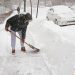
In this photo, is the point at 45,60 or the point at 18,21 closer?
the point at 45,60

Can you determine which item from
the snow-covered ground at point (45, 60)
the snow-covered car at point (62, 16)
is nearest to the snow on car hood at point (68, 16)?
the snow-covered car at point (62, 16)

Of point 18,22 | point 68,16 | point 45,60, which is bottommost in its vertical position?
point 68,16

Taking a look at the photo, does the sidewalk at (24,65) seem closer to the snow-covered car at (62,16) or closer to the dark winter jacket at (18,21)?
the dark winter jacket at (18,21)

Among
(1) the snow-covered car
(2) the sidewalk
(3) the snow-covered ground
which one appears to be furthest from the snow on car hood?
(2) the sidewalk

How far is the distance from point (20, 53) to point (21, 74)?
104 inches

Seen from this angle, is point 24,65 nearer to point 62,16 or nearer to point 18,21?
point 18,21

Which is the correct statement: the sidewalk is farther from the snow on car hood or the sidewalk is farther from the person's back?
the snow on car hood

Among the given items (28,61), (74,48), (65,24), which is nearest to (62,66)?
(74,48)

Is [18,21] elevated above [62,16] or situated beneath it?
elevated above

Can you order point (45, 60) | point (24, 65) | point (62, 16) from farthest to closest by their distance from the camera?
point (62, 16) → point (45, 60) → point (24, 65)

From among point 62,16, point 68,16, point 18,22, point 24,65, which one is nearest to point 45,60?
point 24,65

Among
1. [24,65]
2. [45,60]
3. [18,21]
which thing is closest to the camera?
[24,65]

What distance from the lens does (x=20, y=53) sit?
10.5 metres

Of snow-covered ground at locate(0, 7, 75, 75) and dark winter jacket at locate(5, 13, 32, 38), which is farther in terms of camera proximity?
dark winter jacket at locate(5, 13, 32, 38)
